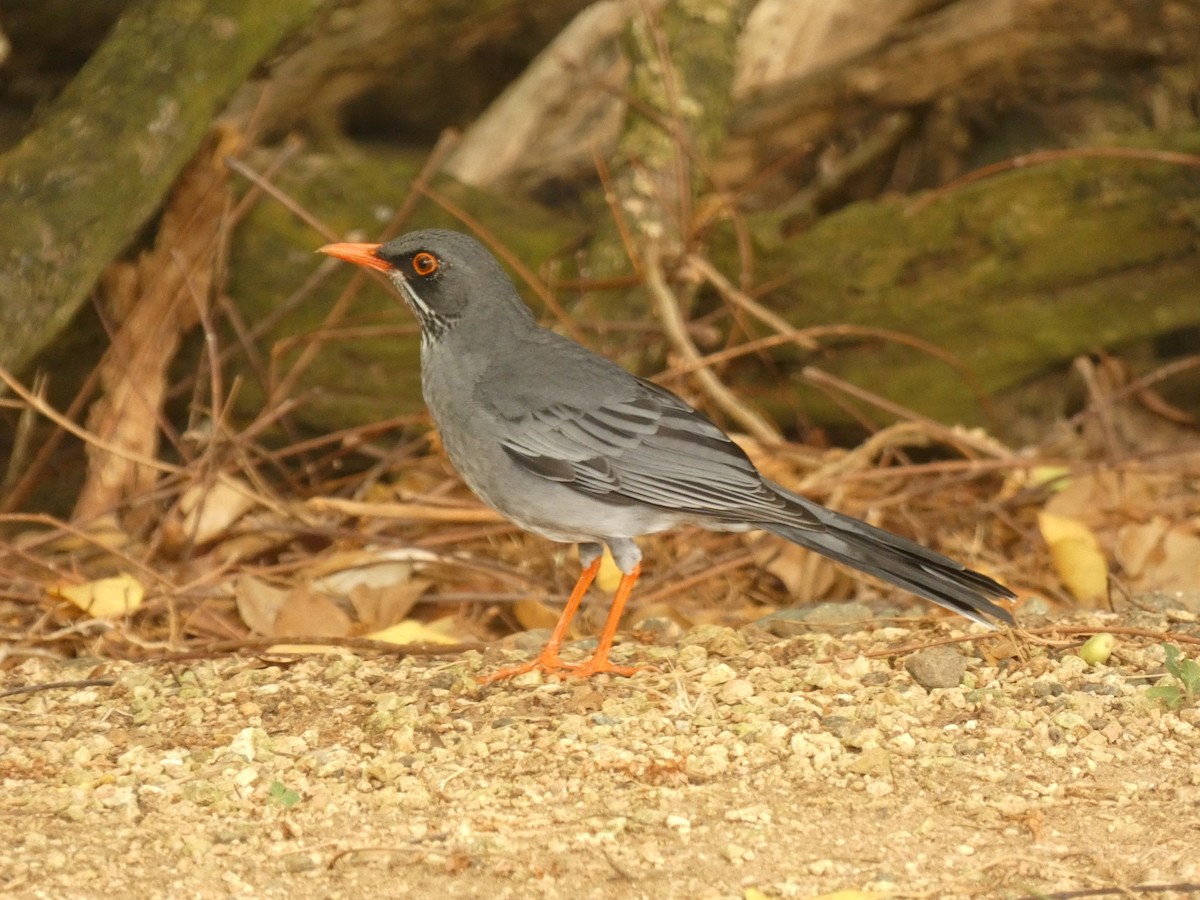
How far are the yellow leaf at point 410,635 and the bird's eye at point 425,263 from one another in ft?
4.19

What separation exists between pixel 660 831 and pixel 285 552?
11.1 feet

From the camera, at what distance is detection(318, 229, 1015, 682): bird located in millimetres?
4977

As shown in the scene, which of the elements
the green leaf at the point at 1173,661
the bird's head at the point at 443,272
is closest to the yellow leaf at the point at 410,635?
the bird's head at the point at 443,272

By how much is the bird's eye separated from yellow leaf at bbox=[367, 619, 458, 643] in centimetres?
128

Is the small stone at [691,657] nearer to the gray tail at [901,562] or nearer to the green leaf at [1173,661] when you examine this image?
the gray tail at [901,562]

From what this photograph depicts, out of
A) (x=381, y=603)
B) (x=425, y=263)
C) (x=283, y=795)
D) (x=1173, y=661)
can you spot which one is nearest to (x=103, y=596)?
(x=381, y=603)

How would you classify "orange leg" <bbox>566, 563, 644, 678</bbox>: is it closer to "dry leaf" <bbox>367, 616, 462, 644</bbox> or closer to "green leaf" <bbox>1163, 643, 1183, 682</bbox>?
"dry leaf" <bbox>367, 616, 462, 644</bbox>

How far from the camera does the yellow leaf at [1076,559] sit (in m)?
6.13

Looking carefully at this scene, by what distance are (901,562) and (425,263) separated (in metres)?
1.95

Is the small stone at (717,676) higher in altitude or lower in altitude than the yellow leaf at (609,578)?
higher

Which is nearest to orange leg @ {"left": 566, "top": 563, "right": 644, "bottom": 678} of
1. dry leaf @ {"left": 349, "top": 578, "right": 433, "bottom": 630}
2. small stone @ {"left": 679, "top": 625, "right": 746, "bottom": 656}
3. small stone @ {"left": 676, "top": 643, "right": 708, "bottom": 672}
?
small stone @ {"left": 676, "top": 643, "right": 708, "bottom": 672}

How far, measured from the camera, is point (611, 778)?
4004mm

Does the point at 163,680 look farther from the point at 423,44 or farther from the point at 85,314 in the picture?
the point at 423,44

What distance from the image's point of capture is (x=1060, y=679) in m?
4.54
